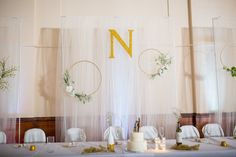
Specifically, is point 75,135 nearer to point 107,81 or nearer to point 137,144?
point 107,81

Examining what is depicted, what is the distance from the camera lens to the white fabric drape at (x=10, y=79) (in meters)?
4.41

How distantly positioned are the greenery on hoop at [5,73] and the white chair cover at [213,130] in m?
4.02

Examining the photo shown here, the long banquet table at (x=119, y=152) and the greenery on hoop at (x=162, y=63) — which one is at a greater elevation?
the greenery on hoop at (x=162, y=63)

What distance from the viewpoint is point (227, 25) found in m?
5.17

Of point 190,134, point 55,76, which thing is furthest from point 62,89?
point 190,134

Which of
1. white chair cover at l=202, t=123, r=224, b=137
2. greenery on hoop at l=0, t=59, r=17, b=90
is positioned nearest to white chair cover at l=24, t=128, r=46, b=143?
greenery on hoop at l=0, t=59, r=17, b=90

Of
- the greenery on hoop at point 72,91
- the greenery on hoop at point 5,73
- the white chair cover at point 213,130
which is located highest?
the greenery on hoop at point 5,73

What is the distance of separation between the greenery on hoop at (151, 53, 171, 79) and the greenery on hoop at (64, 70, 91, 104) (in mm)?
1541

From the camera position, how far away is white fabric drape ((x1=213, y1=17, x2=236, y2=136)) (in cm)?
504

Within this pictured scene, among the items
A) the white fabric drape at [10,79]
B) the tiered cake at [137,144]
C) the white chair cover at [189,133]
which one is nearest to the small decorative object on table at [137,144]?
the tiered cake at [137,144]

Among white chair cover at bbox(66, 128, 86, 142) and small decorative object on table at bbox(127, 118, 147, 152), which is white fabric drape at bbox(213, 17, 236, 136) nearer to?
small decorative object on table at bbox(127, 118, 147, 152)

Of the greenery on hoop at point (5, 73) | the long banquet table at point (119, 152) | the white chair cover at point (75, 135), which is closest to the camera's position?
the long banquet table at point (119, 152)

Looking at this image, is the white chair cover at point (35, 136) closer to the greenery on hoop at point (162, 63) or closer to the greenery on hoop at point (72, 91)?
the greenery on hoop at point (72, 91)

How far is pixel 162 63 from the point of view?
4949 mm
